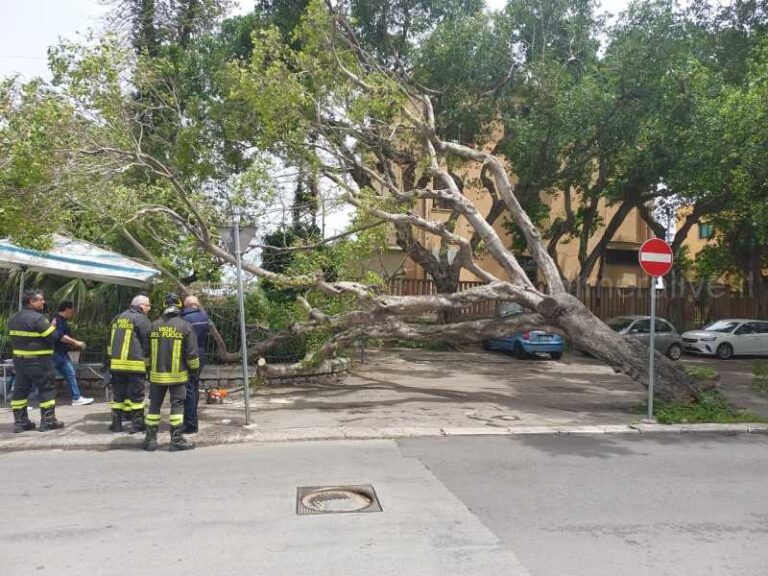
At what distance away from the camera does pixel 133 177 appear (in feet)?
40.8

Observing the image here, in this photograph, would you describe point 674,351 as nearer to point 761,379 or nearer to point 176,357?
point 761,379

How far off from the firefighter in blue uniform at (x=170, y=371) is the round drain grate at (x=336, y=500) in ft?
8.11

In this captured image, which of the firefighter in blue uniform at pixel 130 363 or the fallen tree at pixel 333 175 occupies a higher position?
the fallen tree at pixel 333 175

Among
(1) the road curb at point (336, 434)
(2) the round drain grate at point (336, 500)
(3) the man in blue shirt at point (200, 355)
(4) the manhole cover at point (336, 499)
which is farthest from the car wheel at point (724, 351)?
(2) the round drain grate at point (336, 500)

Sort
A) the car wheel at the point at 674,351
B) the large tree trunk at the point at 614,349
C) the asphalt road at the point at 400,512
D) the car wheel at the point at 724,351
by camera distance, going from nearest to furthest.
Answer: the asphalt road at the point at 400,512 < the large tree trunk at the point at 614,349 < the car wheel at the point at 674,351 < the car wheel at the point at 724,351

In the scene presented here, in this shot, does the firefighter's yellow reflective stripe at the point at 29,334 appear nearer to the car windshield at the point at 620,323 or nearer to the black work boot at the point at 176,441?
the black work boot at the point at 176,441

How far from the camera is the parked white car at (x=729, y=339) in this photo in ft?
66.2

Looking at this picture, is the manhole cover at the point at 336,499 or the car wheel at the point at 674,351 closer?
the manhole cover at the point at 336,499

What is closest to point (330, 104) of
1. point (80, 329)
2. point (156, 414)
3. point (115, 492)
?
point (80, 329)

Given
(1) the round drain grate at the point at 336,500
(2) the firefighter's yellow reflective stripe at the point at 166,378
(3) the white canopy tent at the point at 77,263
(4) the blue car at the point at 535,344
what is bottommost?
(1) the round drain grate at the point at 336,500

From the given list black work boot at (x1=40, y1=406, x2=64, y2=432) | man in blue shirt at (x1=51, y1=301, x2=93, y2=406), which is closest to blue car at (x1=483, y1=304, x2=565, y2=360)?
man in blue shirt at (x1=51, y1=301, x2=93, y2=406)

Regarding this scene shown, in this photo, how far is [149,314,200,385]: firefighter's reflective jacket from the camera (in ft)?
23.7

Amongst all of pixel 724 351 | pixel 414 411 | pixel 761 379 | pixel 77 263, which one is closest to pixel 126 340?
pixel 77 263

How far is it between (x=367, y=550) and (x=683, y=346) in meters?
19.3
